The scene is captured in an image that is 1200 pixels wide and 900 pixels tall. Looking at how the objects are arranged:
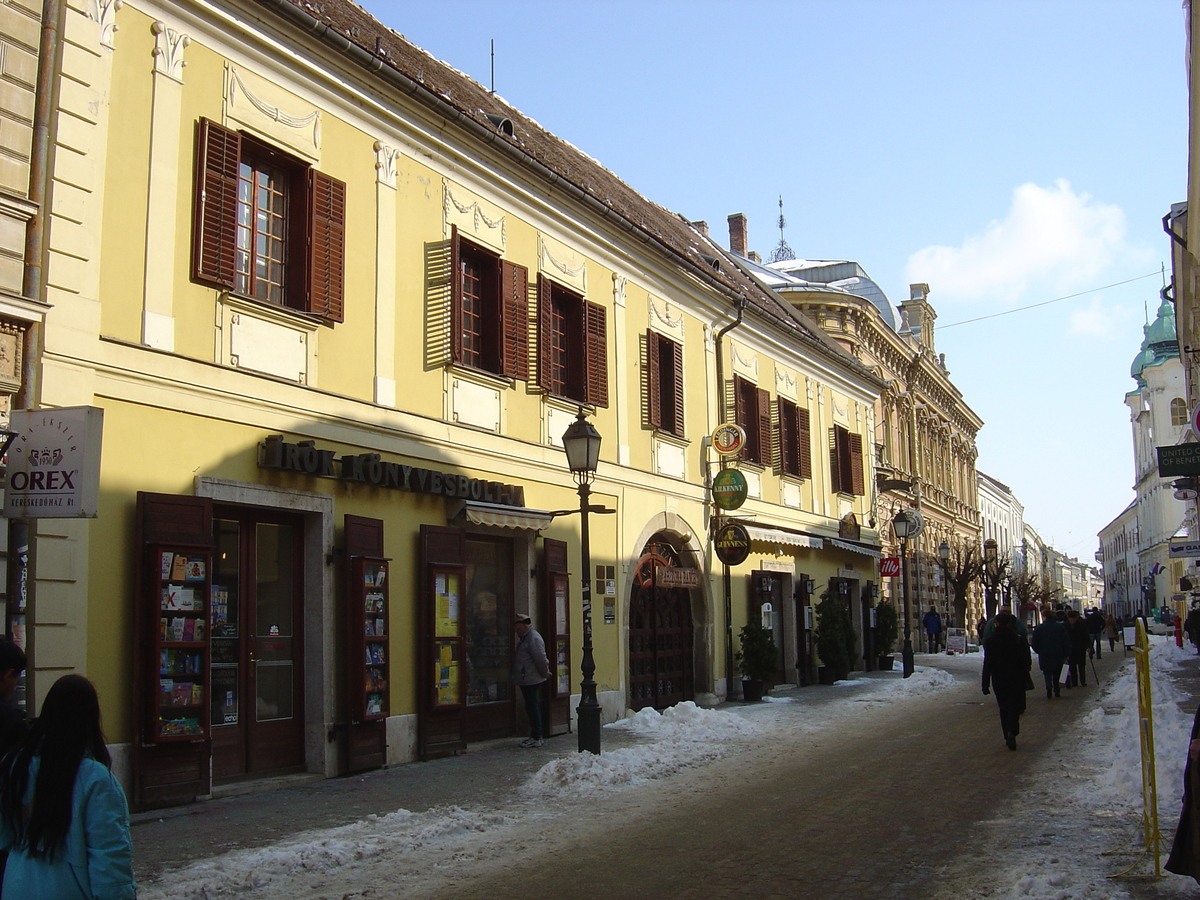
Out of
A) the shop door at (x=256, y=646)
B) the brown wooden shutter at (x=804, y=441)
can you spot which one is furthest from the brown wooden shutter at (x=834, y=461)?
the shop door at (x=256, y=646)

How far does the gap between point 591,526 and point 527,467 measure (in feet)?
6.52

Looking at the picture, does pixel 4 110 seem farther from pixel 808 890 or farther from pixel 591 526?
pixel 591 526

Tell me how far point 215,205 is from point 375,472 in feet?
10.7

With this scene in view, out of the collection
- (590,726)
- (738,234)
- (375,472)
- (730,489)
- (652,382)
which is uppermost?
(738,234)

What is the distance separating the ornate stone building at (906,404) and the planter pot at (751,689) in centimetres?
1217

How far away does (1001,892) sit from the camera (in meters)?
6.67

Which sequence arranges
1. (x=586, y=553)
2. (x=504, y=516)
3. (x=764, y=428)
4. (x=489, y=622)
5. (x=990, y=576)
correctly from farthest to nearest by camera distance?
(x=990, y=576), (x=764, y=428), (x=489, y=622), (x=504, y=516), (x=586, y=553)

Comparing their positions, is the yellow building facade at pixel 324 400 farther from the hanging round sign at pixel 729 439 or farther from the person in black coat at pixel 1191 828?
the person in black coat at pixel 1191 828

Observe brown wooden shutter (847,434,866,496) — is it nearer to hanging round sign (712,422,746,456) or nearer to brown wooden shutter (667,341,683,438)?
hanging round sign (712,422,746,456)

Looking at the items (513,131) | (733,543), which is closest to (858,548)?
(733,543)

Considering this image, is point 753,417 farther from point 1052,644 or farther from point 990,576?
point 990,576

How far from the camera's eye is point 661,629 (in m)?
20.0

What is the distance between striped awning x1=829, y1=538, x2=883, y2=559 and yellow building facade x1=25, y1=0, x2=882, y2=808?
7989 mm

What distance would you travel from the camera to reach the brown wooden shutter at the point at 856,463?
3000 centimetres
